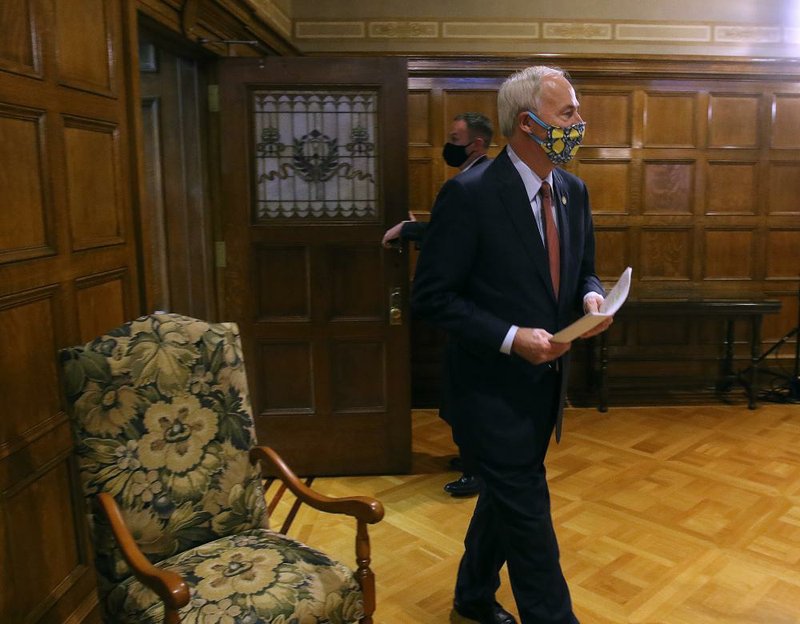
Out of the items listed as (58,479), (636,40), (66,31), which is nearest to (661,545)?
(58,479)

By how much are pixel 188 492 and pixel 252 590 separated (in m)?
0.34

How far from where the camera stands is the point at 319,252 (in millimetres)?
3443

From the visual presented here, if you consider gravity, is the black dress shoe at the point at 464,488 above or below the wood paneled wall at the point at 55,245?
below

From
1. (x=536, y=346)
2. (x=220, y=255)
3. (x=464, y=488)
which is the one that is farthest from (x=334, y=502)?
(x=220, y=255)

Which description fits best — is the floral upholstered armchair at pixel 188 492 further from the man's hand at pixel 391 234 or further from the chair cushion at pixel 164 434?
the man's hand at pixel 391 234

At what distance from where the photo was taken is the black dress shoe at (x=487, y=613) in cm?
223

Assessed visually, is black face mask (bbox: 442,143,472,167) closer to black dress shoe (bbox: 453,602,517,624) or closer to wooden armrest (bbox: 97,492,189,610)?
black dress shoe (bbox: 453,602,517,624)

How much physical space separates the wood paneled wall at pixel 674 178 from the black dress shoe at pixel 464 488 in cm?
160

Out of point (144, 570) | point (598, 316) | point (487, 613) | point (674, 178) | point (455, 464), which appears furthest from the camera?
point (674, 178)

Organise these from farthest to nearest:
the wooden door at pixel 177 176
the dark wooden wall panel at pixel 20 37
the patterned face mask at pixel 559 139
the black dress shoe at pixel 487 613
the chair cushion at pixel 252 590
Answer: the wooden door at pixel 177 176 < the black dress shoe at pixel 487 613 < the patterned face mask at pixel 559 139 < the dark wooden wall panel at pixel 20 37 < the chair cushion at pixel 252 590

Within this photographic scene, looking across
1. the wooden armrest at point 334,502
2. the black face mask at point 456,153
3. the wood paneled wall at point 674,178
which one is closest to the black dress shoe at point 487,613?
the wooden armrest at point 334,502

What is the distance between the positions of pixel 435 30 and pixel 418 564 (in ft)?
11.1

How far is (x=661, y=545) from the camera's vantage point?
284 centimetres

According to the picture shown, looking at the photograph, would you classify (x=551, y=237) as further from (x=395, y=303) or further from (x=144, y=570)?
(x=395, y=303)
